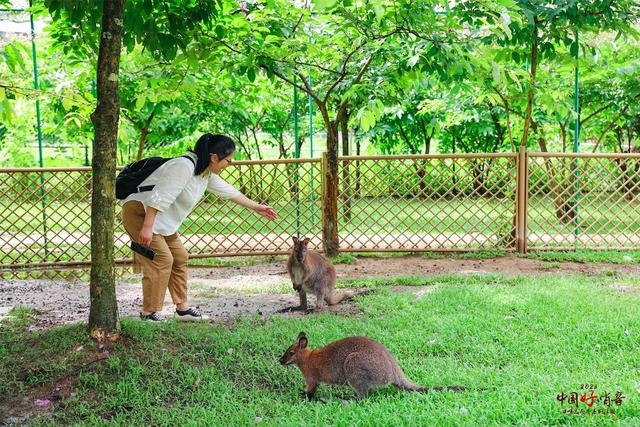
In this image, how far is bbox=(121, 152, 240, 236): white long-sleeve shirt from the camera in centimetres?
400

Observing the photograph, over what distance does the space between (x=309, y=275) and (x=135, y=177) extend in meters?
1.53

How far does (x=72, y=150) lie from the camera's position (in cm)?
1546

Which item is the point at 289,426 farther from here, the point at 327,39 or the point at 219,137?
the point at 327,39

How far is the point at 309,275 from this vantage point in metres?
4.87

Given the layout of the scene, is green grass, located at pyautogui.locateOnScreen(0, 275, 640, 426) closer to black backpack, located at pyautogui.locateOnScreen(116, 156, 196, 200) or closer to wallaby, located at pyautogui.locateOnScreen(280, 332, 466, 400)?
wallaby, located at pyautogui.locateOnScreen(280, 332, 466, 400)

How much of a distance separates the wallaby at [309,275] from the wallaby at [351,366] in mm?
1559

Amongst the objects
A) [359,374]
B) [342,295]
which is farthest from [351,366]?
[342,295]

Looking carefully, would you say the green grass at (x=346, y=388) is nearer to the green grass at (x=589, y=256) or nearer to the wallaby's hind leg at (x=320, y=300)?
the wallaby's hind leg at (x=320, y=300)

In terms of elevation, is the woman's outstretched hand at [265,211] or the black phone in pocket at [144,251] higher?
the woman's outstretched hand at [265,211]

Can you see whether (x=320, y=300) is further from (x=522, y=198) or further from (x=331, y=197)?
(x=522, y=198)

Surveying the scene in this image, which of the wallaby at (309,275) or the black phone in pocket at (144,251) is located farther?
the wallaby at (309,275)

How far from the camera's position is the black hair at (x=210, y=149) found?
419 centimetres

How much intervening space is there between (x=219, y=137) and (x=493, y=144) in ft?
33.2

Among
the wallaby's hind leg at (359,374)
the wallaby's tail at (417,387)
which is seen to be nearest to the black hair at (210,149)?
the wallaby's hind leg at (359,374)
